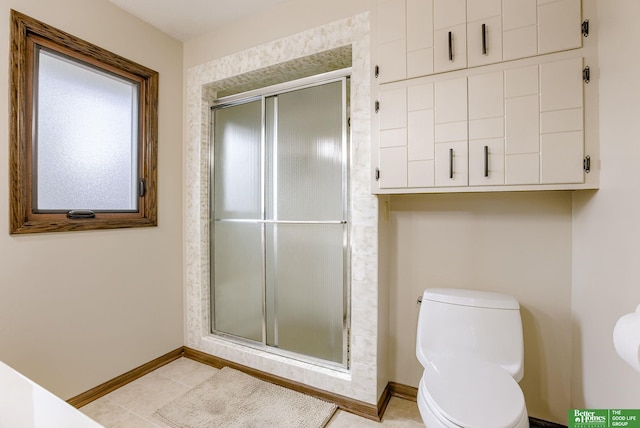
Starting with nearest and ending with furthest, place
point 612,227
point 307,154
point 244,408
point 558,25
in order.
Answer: point 612,227
point 558,25
point 244,408
point 307,154

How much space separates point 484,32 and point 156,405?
9.17ft

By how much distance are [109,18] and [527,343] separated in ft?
10.9

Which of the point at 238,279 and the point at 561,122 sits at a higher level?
the point at 561,122

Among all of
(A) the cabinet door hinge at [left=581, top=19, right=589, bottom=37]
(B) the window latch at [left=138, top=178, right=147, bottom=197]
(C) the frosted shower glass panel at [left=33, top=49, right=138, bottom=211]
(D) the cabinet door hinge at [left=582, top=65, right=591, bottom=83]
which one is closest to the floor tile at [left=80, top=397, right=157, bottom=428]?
(C) the frosted shower glass panel at [left=33, top=49, right=138, bottom=211]

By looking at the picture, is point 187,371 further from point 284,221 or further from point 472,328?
point 472,328

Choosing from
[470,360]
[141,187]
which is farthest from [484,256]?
[141,187]

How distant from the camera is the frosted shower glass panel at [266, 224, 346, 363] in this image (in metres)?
1.96

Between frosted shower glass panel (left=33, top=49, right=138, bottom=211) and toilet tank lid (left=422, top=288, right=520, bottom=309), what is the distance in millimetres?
2167

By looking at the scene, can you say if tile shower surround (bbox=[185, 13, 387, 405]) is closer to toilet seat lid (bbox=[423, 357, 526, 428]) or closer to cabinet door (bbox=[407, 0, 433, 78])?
cabinet door (bbox=[407, 0, 433, 78])

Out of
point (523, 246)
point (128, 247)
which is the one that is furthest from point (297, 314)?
point (523, 246)

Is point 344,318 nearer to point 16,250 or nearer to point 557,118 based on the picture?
point 557,118

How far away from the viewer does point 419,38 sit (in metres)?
1.55

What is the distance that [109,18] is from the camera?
1.99 meters

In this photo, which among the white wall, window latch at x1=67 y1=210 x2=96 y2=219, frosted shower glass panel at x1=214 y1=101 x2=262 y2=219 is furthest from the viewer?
frosted shower glass panel at x1=214 y1=101 x2=262 y2=219
